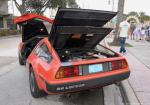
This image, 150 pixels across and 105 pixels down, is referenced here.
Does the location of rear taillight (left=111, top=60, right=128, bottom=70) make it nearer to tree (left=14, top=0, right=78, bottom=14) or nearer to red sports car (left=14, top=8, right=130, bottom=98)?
red sports car (left=14, top=8, right=130, bottom=98)

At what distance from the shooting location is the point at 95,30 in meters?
5.59

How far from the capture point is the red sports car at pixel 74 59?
4.82m

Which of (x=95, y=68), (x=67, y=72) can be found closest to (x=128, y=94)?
(x=95, y=68)

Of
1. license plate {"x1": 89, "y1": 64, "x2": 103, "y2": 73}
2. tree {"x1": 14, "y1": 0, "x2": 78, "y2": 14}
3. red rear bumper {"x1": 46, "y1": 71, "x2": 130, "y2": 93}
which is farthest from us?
tree {"x1": 14, "y1": 0, "x2": 78, "y2": 14}

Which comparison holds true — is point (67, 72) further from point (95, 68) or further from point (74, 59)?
point (74, 59)

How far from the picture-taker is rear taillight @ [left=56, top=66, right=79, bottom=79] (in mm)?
4785

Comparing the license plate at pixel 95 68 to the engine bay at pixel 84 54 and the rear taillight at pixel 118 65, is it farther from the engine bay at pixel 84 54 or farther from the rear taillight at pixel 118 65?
the engine bay at pixel 84 54

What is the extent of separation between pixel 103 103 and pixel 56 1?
118 feet

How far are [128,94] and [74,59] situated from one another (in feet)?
4.63

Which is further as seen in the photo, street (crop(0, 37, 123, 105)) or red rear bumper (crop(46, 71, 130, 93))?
street (crop(0, 37, 123, 105))

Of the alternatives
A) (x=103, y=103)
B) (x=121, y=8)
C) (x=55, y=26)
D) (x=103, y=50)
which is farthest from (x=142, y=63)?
(x=121, y=8)

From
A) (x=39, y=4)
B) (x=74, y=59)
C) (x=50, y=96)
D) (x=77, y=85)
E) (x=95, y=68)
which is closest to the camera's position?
(x=77, y=85)

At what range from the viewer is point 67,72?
4852mm

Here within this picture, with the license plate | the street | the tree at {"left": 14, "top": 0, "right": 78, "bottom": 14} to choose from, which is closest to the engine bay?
the license plate
